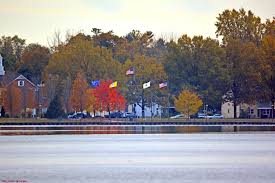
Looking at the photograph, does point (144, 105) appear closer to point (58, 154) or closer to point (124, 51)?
point (124, 51)

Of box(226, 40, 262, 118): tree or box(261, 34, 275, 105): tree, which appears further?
box(261, 34, 275, 105): tree

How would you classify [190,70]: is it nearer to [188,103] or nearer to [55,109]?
[188,103]

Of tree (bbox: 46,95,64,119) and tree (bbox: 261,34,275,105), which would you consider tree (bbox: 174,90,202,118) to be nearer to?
tree (bbox: 261,34,275,105)

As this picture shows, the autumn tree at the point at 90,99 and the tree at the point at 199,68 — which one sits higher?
the tree at the point at 199,68

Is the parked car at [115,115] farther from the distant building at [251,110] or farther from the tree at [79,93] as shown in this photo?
the distant building at [251,110]

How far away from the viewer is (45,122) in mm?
90062

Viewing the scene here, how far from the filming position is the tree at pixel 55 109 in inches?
3826

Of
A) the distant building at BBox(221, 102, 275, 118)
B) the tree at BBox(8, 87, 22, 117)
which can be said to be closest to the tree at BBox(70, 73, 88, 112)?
the tree at BBox(8, 87, 22, 117)

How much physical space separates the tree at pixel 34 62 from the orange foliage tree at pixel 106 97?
79.5 ft

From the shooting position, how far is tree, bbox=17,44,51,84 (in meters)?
126

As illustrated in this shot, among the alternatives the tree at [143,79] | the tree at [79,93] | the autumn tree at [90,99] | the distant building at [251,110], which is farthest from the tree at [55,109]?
the distant building at [251,110]

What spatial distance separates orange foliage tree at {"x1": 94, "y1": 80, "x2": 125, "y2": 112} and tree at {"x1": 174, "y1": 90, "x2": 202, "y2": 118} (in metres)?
8.61

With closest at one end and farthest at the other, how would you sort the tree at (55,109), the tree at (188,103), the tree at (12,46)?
1. the tree at (55,109)
2. the tree at (188,103)
3. the tree at (12,46)

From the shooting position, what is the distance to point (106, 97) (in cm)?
10344
